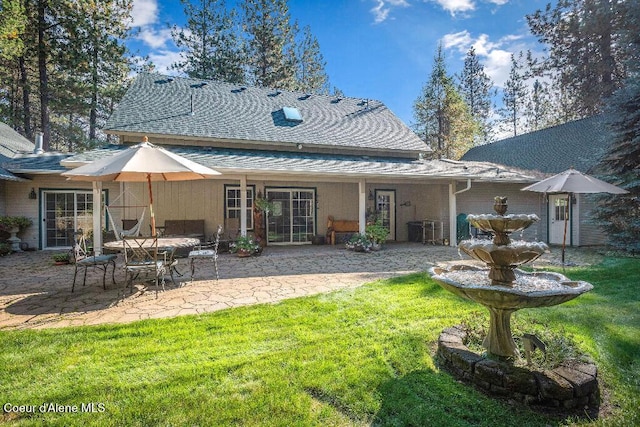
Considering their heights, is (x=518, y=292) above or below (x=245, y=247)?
above

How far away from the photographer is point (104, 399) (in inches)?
95.6

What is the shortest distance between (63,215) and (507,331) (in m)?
12.8

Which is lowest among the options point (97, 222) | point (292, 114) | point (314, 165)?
point (97, 222)

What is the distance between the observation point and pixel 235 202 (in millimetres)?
11180

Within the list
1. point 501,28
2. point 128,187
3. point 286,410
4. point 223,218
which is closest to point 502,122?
point 501,28

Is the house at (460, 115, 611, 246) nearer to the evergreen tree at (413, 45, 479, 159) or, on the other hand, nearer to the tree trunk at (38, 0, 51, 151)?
→ the evergreen tree at (413, 45, 479, 159)

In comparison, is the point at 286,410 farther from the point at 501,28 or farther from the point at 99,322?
the point at 501,28

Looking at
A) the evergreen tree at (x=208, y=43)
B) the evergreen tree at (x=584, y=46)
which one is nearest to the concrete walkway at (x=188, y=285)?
the evergreen tree at (x=584, y=46)

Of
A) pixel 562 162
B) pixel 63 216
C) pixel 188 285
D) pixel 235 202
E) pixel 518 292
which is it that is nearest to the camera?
pixel 518 292

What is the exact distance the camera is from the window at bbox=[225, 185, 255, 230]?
1109 cm

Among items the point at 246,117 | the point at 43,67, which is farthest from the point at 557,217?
the point at 43,67

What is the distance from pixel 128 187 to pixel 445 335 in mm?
10398

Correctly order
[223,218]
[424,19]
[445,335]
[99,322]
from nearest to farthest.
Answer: [445,335], [99,322], [223,218], [424,19]

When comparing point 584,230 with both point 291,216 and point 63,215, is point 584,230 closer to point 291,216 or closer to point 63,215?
point 291,216
